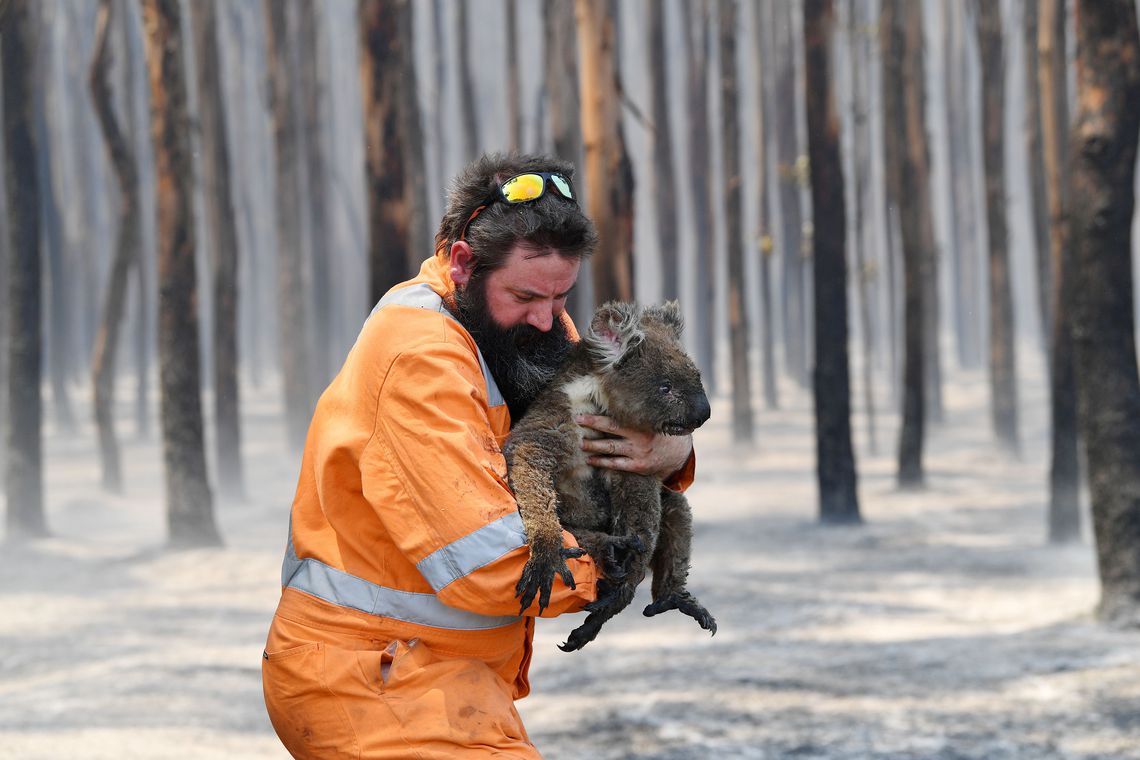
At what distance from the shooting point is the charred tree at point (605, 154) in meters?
11.3

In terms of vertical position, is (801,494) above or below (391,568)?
below

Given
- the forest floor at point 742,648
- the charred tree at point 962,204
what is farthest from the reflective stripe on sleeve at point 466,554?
the charred tree at point 962,204

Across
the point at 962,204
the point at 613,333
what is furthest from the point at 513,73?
the point at 613,333

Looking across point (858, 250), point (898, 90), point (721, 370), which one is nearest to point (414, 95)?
point (898, 90)

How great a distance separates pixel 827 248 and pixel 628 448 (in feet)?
33.6

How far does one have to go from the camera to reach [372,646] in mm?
2469

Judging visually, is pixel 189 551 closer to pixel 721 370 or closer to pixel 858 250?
pixel 858 250

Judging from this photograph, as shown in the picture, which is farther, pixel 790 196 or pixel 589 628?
pixel 790 196

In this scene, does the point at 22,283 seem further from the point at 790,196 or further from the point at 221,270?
the point at 790,196

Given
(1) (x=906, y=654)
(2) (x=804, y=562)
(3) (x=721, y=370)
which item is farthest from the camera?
(3) (x=721, y=370)

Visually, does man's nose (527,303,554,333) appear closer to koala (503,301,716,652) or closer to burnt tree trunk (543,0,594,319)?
koala (503,301,716,652)

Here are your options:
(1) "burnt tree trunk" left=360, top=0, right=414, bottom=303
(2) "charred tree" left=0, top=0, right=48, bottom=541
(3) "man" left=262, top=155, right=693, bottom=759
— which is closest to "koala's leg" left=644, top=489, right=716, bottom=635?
(3) "man" left=262, top=155, right=693, bottom=759

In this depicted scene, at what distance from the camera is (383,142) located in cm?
1086

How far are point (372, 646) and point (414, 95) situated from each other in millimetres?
14084
